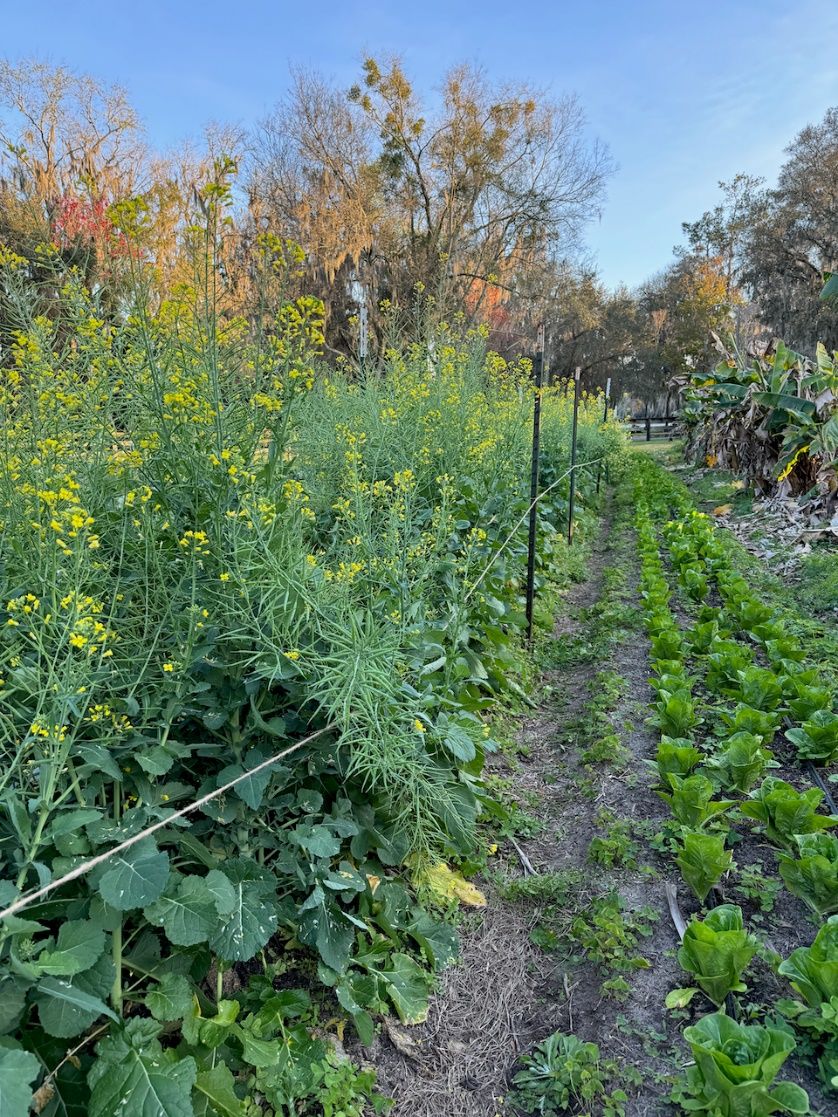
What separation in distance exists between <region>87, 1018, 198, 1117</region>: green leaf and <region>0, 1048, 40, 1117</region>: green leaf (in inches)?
11.2

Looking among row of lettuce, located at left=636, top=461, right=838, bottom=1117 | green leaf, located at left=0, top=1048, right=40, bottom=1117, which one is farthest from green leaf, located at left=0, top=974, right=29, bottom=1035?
row of lettuce, located at left=636, top=461, right=838, bottom=1117

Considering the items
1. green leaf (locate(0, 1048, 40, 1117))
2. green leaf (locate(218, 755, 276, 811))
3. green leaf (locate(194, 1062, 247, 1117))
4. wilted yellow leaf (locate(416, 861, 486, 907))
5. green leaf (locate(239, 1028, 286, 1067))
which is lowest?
wilted yellow leaf (locate(416, 861, 486, 907))

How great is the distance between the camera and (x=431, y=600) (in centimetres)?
372

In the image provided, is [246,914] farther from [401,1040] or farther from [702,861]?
[702,861]

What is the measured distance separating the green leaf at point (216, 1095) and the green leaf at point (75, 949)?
0.43 m

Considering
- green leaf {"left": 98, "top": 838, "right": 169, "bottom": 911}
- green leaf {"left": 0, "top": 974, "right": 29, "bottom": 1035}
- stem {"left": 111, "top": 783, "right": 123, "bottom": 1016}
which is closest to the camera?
green leaf {"left": 0, "top": 974, "right": 29, "bottom": 1035}

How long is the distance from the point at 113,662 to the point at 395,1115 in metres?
1.67

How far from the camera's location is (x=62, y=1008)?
4.85 ft

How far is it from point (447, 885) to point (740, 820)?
4.58 feet

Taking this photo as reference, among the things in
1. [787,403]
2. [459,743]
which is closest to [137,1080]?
[459,743]

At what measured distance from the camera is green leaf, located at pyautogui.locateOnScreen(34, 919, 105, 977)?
4.57ft

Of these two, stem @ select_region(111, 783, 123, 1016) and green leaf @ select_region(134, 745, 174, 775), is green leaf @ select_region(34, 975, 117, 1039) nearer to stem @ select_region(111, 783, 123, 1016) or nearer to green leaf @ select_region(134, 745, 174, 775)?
stem @ select_region(111, 783, 123, 1016)

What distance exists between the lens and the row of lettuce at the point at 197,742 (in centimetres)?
158

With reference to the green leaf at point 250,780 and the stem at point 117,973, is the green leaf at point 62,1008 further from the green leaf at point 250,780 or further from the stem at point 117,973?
the green leaf at point 250,780
